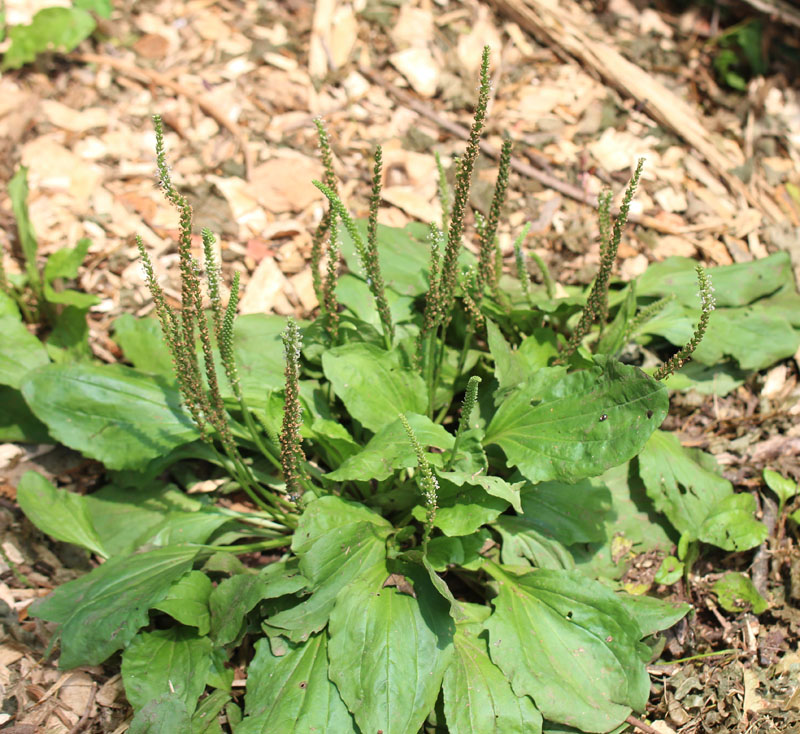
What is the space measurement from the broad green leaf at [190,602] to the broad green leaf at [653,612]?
5.20 ft

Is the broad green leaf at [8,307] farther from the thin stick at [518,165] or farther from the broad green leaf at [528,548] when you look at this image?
the thin stick at [518,165]

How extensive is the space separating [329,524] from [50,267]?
2276mm

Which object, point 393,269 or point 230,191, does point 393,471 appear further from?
point 230,191

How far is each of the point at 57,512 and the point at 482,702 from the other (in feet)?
6.32

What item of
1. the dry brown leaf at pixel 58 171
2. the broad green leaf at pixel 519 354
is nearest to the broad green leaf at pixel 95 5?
the dry brown leaf at pixel 58 171

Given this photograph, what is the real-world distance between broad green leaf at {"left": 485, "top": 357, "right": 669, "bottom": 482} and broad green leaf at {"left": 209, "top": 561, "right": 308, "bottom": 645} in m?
0.96

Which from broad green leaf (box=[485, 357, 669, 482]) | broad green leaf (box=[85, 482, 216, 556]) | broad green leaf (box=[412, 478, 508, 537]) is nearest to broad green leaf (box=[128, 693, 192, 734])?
broad green leaf (box=[85, 482, 216, 556])

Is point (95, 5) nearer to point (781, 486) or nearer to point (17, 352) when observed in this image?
point (17, 352)

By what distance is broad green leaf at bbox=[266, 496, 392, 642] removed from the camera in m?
2.71

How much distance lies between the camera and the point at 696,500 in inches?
129

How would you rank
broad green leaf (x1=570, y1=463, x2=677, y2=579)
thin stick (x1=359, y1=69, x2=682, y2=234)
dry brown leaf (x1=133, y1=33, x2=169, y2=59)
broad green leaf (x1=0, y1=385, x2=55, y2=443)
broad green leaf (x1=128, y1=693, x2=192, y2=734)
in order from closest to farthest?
broad green leaf (x1=128, y1=693, x2=192, y2=734), broad green leaf (x1=570, y1=463, x2=677, y2=579), broad green leaf (x1=0, y1=385, x2=55, y2=443), thin stick (x1=359, y1=69, x2=682, y2=234), dry brown leaf (x1=133, y1=33, x2=169, y2=59)

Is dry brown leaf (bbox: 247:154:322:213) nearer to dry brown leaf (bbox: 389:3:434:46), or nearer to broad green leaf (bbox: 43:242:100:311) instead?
broad green leaf (bbox: 43:242:100:311)

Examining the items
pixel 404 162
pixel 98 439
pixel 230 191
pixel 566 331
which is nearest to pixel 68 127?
pixel 230 191

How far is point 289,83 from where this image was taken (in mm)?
5133
